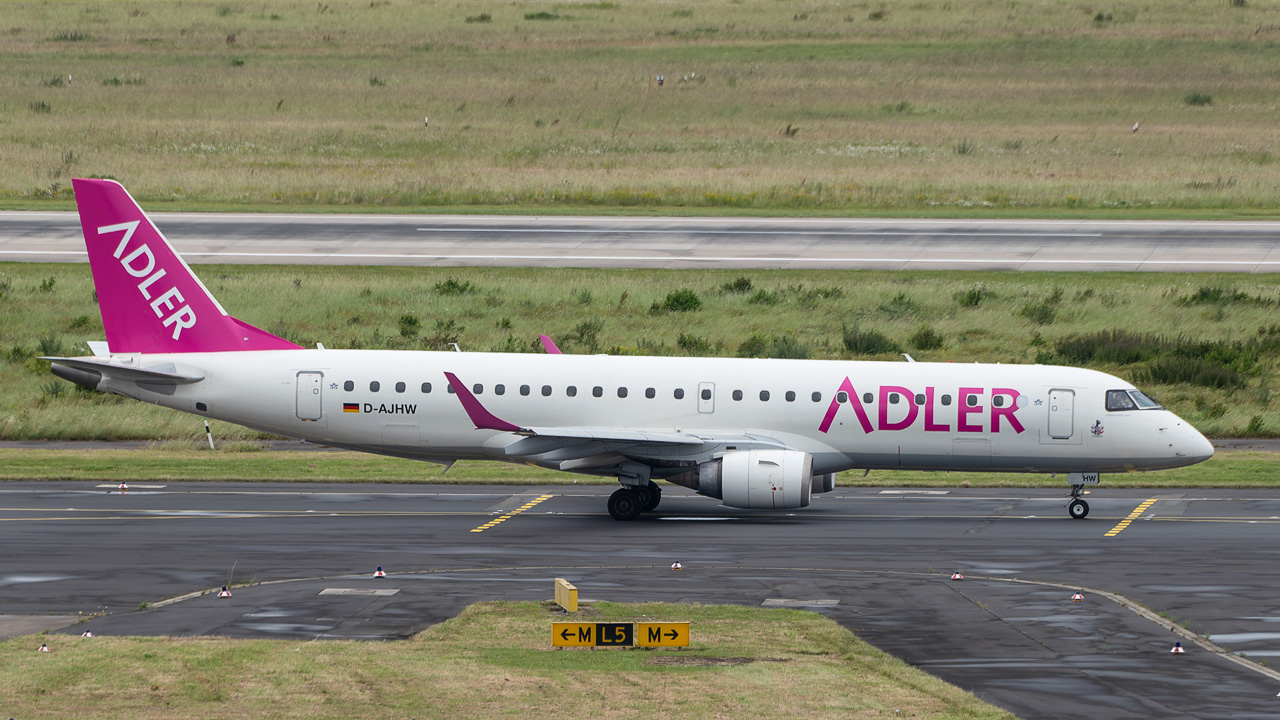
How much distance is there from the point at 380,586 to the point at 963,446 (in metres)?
14.0

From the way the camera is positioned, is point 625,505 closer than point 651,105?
Yes

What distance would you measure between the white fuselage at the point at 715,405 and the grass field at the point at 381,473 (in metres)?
4.49

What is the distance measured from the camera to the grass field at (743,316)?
5031cm

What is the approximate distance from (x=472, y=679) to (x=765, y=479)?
44.3 feet

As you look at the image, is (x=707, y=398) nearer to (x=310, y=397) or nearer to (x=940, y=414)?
(x=940, y=414)

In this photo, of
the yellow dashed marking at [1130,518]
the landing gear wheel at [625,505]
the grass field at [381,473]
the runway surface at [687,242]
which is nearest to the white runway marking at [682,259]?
the runway surface at [687,242]

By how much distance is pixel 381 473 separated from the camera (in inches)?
1528

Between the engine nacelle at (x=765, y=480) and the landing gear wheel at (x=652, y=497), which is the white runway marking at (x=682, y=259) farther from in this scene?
the engine nacelle at (x=765, y=480)

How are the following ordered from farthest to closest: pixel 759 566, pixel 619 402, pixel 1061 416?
pixel 619 402
pixel 1061 416
pixel 759 566

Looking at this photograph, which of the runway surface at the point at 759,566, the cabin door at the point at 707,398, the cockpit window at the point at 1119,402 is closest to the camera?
the runway surface at the point at 759,566

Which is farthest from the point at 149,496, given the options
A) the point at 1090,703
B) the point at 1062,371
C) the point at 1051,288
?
the point at 1051,288

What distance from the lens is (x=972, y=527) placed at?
31047 millimetres

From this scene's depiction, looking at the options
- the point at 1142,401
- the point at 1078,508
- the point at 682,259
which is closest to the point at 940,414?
the point at 1078,508

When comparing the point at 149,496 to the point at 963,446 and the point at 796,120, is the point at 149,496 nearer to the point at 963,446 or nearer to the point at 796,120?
the point at 963,446
